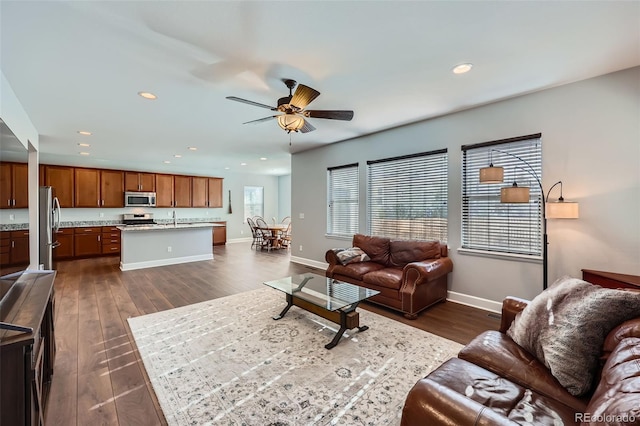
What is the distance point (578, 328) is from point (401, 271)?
2388 millimetres

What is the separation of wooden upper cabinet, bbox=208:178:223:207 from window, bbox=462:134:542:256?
26.9ft

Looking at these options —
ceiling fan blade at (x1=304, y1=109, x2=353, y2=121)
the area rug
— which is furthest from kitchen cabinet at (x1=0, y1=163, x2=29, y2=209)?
ceiling fan blade at (x1=304, y1=109, x2=353, y2=121)

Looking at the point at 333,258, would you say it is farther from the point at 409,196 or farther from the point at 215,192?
the point at 215,192

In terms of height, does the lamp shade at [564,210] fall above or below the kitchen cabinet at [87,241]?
above

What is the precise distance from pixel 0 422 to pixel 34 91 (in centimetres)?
348

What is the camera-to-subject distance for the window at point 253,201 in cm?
1097

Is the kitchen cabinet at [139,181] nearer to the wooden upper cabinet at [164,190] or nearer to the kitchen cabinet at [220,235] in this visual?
the wooden upper cabinet at [164,190]

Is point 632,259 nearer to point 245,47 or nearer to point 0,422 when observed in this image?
point 245,47

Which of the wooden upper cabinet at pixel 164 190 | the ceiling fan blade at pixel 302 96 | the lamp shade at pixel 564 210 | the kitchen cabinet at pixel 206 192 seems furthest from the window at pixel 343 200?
the wooden upper cabinet at pixel 164 190

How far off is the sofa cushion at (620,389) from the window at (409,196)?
299 cm

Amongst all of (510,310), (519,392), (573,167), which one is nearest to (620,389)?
(519,392)

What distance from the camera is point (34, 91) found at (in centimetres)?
308

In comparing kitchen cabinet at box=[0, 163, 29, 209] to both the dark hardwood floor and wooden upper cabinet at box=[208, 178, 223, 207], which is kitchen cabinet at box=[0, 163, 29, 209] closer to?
the dark hardwood floor

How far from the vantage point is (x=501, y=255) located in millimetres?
3498
